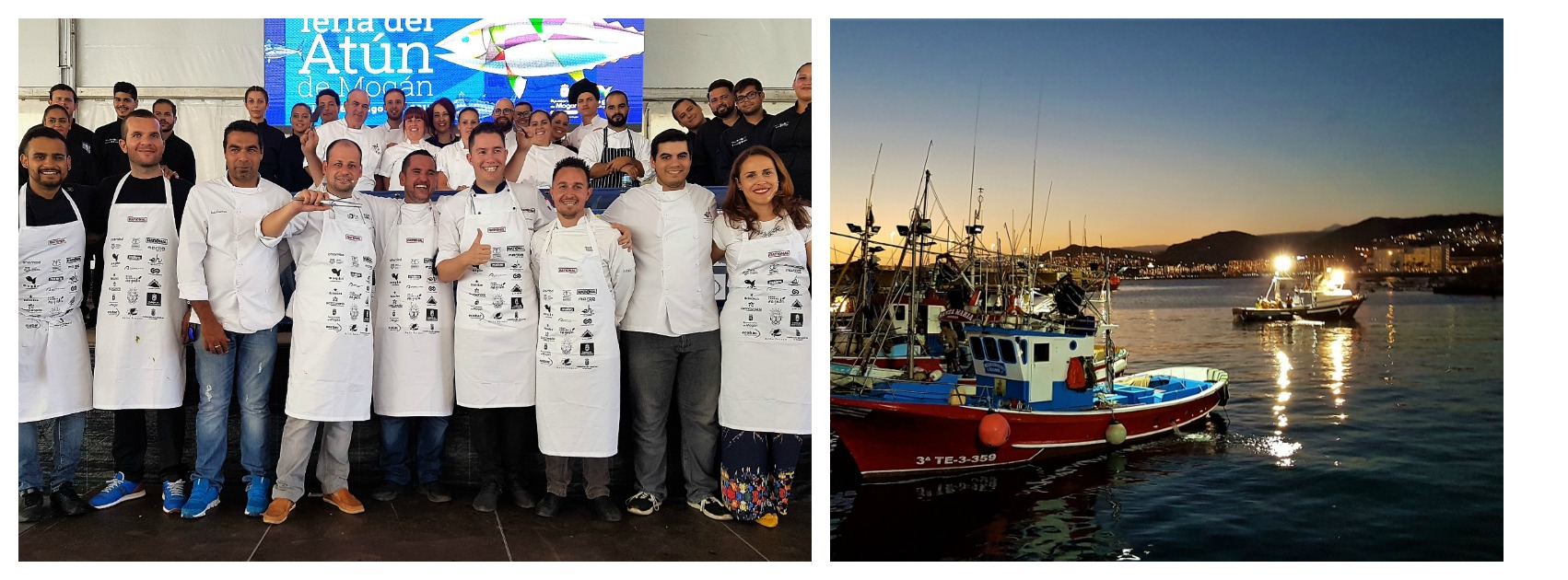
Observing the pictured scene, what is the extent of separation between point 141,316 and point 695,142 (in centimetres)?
237

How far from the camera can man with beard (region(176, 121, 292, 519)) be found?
12.3 feet

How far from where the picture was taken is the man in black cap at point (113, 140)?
4.36m

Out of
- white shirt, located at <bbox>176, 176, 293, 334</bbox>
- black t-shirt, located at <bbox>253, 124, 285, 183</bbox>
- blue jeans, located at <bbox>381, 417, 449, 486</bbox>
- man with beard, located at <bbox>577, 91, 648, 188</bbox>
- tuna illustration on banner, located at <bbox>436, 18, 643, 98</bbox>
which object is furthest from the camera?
tuna illustration on banner, located at <bbox>436, 18, 643, 98</bbox>

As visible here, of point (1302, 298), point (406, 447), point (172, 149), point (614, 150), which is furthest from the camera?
point (1302, 298)

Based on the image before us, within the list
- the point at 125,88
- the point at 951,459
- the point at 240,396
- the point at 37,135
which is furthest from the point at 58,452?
the point at 951,459

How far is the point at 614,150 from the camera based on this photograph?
4.73 metres

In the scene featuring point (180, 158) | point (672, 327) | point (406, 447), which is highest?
point (180, 158)

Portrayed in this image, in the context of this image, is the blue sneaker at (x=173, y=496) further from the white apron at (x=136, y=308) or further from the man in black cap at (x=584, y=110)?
the man in black cap at (x=584, y=110)

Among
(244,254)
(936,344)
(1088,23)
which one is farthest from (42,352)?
(936,344)

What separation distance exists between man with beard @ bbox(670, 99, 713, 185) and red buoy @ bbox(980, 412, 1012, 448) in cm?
347

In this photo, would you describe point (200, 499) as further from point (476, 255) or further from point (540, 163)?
point (540, 163)

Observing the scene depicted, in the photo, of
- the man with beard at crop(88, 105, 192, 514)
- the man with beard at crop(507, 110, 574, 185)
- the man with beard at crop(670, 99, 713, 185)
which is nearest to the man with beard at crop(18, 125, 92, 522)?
the man with beard at crop(88, 105, 192, 514)

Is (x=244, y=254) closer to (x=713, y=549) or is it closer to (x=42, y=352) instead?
(x=42, y=352)

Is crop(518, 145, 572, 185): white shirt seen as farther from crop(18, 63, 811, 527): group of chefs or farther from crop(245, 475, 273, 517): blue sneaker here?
crop(245, 475, 273, 517): blue sneaker
